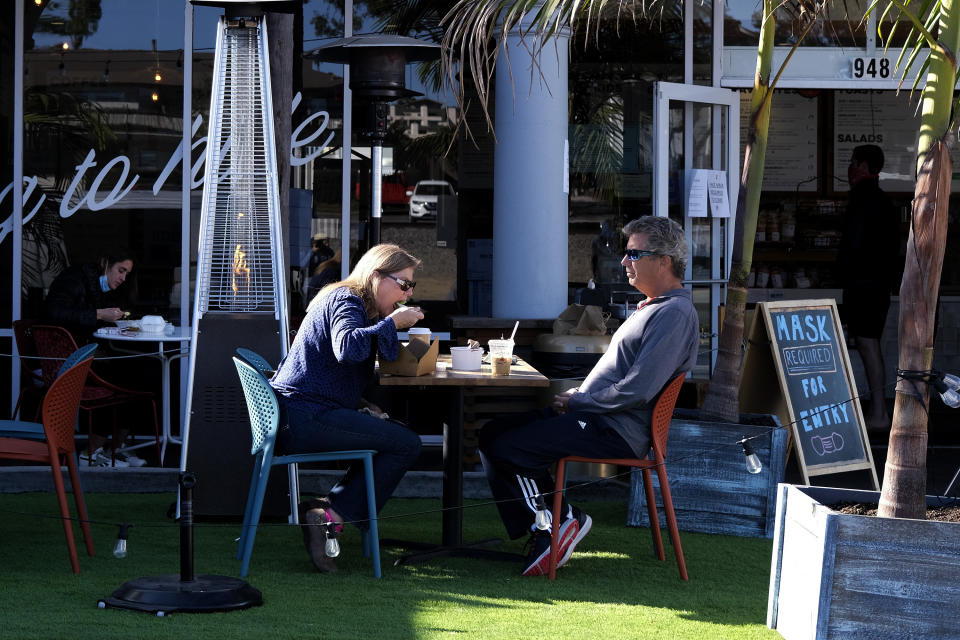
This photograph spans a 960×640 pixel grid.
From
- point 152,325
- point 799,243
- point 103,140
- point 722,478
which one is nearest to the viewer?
point 722,478

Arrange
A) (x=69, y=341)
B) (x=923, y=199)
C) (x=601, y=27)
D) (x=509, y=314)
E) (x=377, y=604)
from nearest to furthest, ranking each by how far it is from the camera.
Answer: (x=923, y=199) < (x=377, y=604) < (x=69, y=341) < (x=509, y=314) < (x=601, y=27)

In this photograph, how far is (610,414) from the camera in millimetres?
4918

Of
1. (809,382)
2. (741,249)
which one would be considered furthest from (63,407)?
(809,382)

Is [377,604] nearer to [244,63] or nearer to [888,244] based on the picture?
[244,63]

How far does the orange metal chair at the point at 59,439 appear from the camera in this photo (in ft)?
15.6

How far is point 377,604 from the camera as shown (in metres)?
4.39

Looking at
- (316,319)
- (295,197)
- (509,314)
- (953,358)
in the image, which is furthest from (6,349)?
(953,358)

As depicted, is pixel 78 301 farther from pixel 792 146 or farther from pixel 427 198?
pixel 792 146

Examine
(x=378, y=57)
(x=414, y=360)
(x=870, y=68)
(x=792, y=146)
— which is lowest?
(x=414, y=360)

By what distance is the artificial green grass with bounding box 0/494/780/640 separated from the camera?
13.3 feet

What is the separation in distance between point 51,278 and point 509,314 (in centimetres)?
287

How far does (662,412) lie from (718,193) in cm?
391

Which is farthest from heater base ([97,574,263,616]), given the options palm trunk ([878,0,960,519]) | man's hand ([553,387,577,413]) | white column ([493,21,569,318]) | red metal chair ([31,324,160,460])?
white column ([493,21,569,318])

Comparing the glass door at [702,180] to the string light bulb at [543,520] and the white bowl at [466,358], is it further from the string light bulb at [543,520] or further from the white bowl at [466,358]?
the string light bulb at [543,520]
